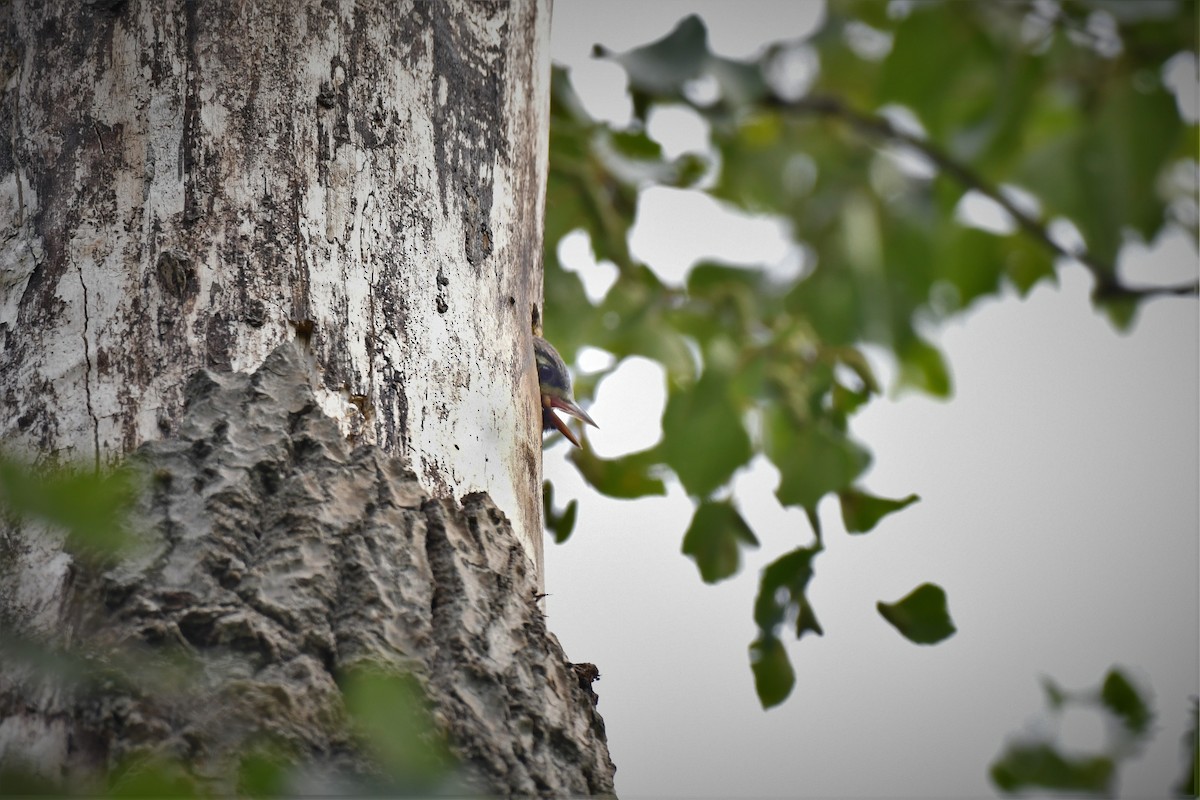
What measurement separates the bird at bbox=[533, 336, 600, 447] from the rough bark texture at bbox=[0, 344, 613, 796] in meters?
0.34

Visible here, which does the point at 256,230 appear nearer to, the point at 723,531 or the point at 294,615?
the point at 294,615

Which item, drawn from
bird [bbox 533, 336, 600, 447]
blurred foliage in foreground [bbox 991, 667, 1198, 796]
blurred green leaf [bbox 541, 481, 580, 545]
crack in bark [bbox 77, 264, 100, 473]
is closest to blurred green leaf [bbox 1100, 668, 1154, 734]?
blurred foliage in foreground [bbox 991, 667, 1198, 796]

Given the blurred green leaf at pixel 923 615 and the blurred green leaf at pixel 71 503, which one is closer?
the blurred green leaf at pixel 71 503

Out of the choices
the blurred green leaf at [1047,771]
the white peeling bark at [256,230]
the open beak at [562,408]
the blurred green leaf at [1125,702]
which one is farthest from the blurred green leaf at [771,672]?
the white peeling bark at [256,230]

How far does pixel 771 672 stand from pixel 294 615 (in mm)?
1253

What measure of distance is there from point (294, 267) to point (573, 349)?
1.40m

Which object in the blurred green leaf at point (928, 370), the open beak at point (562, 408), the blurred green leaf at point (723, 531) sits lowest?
the blurred green leaf at point (723, 531)

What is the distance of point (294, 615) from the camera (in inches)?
38.0

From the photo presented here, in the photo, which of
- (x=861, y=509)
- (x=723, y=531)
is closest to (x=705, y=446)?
(x=723, y=531)

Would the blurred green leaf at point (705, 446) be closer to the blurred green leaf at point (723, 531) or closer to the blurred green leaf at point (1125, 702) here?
the blurred green leaf at point (723, 531)

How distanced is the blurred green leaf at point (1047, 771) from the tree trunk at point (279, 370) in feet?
2.94

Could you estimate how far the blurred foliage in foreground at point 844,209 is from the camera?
1471 mm

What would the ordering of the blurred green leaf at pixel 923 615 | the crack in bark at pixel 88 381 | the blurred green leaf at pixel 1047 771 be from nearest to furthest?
1. the crack in bark at pixel 88 381
2. the blurred green leaf at pixel 1047 771
3. the blurred green leaf at pixel 923 615

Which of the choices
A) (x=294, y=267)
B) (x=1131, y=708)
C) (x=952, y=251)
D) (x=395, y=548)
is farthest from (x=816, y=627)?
(x=294, y=267)
